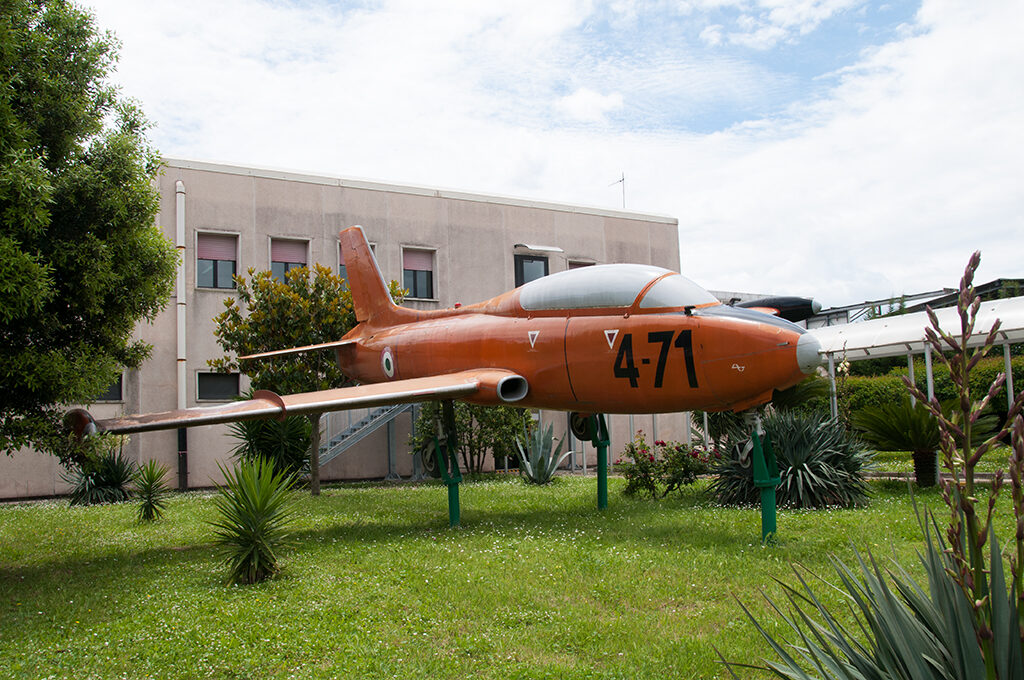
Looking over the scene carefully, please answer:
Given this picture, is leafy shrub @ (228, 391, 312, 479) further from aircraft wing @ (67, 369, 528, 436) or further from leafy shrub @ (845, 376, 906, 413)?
leafy shrub @ (845, 376, 906, 413)

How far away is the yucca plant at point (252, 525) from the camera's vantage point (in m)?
7.45

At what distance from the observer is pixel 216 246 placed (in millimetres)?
20719

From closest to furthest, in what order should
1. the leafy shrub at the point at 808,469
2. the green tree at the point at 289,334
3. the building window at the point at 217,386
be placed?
the leafy shrub at the point at 808,469
the green tree at the point at 289,334
the building window at the point at 217,386

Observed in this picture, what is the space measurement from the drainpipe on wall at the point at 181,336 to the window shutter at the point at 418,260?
21.4 ft

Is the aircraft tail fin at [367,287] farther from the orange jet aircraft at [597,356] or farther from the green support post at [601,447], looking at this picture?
Answer: the green support post at [601,447]

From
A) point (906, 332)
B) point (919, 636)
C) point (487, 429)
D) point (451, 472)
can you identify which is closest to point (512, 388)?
point (451, 472)

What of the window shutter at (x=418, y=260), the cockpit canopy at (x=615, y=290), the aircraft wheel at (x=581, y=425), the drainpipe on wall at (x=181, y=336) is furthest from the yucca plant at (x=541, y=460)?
the drainpipe on wall at (x=181, y=336)

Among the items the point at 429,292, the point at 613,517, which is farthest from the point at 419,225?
the point at 613,517

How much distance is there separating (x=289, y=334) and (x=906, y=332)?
48.6 ft

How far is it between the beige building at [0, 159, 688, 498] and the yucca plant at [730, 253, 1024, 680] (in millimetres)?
17721

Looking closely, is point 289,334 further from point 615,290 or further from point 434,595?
point 434,595

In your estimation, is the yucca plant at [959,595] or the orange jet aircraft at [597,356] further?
the orange jet aircraft at [597,356]

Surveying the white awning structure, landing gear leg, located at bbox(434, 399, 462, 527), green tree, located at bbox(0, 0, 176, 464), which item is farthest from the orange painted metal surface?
the white awning structure

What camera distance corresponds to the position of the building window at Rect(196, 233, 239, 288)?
808 inches
